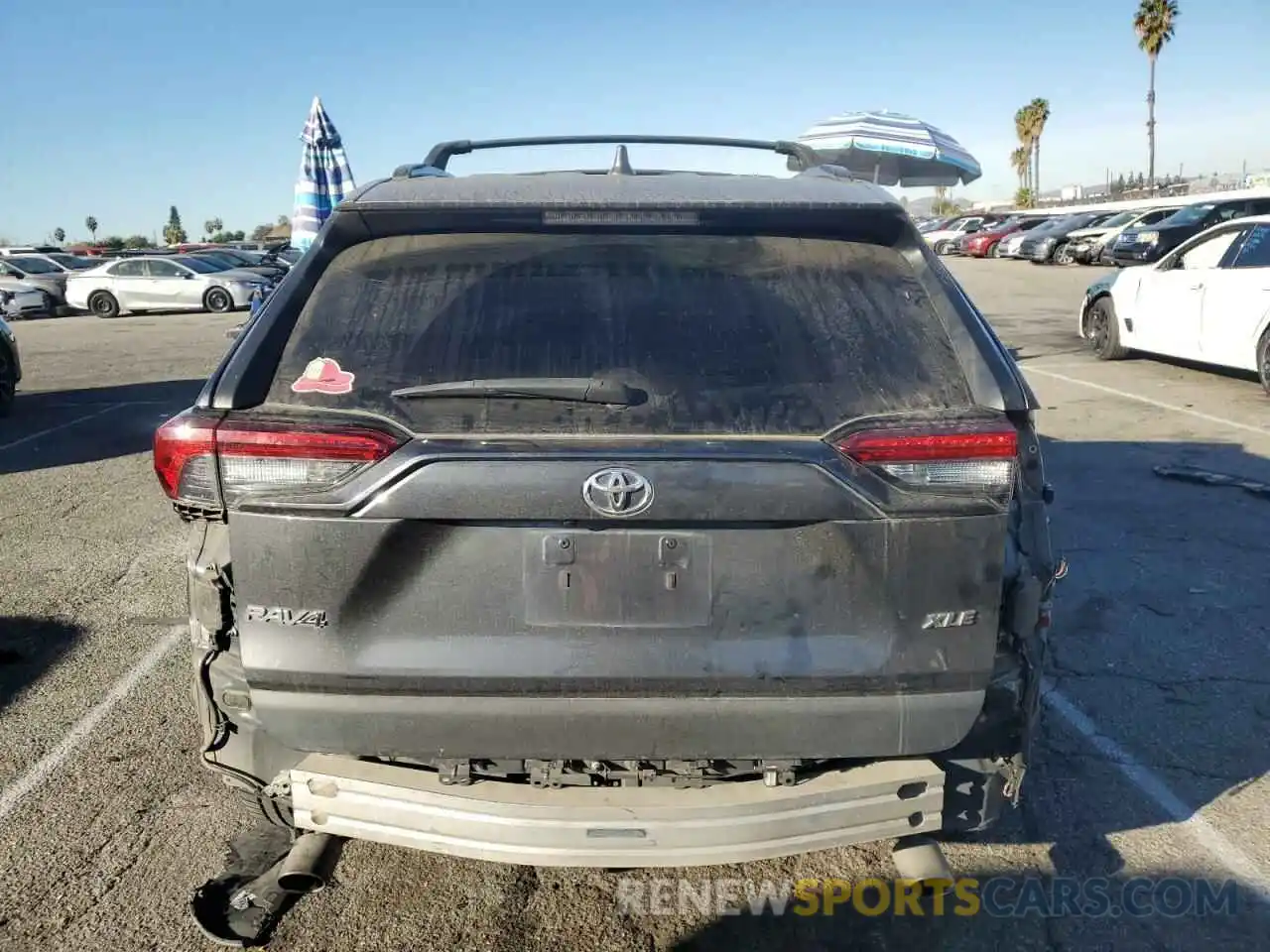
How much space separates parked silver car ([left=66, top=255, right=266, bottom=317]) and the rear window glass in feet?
80.5

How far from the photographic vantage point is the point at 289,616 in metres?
2.26

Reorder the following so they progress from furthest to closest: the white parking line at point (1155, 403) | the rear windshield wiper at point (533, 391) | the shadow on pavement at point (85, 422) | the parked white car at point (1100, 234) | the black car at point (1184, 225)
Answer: the parked white car at point (1100, 234) < the black car at point (1184, 225) < the shadow on pavement at point (85, 422) < the white parking line at point (1155, 403) < the rear windshield wiper at point (533, 391)

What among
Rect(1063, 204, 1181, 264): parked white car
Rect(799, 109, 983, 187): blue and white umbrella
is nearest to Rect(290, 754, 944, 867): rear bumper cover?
A: Rect(799, 109, 983, 187): blue and white umbrella

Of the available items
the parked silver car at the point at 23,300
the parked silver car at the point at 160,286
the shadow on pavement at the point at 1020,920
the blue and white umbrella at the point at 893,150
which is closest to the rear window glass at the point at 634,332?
the shadow on pavement at the point at 1020,920

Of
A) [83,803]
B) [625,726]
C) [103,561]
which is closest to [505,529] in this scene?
[625,726]

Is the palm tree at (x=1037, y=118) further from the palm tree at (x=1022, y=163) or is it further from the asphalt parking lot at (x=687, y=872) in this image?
the asphalt parking lot at (x=687, y=872)

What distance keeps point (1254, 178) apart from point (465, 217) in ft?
220

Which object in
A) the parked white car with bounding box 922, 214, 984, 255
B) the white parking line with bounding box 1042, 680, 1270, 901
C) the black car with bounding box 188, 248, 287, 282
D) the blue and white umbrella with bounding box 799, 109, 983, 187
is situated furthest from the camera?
the parked white car with bounding box 922, 214, 984, 255

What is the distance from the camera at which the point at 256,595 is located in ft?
7.44

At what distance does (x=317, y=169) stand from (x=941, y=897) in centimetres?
1136

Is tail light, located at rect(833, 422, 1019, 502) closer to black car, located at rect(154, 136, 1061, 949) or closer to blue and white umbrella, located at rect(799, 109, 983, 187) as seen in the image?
black car, located at rect(154, 136, 1061, 949)

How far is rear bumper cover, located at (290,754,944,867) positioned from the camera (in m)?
2.24

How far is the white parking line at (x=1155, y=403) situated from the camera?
29.0 feet

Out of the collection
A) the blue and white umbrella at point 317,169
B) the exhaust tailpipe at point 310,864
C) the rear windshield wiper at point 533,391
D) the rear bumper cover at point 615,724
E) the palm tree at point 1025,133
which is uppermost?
the palm tree at point 1025,133
